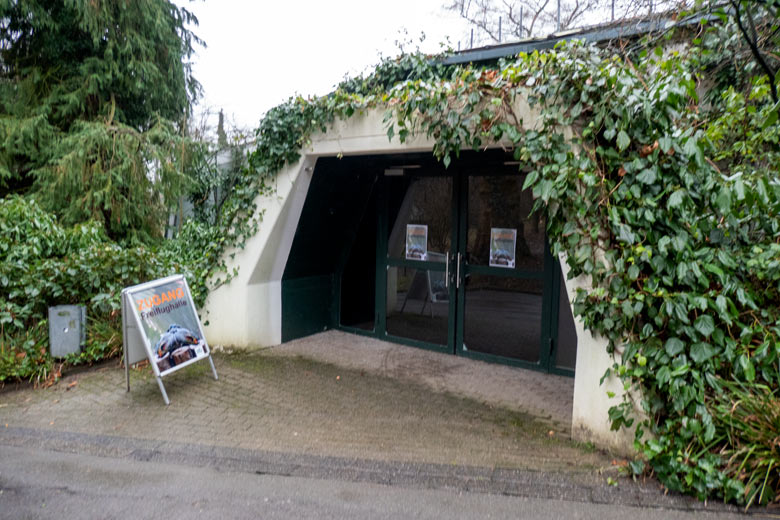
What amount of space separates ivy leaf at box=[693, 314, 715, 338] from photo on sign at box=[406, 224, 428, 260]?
11.9 feet

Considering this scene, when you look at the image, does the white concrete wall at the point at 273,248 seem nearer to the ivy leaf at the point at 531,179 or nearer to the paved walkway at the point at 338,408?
the paved walkway at the point at 338,408

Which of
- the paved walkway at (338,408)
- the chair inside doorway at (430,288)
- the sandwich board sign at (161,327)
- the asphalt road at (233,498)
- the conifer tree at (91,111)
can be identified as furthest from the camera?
the conifer tree at (91,111)

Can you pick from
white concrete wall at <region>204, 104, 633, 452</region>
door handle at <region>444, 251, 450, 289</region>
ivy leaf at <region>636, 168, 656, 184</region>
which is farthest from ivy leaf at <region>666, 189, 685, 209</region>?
door handle at <region>444, 251, 450, 289</region>

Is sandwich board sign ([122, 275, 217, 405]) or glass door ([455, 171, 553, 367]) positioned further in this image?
glass door ([455, 171, 553, 367])

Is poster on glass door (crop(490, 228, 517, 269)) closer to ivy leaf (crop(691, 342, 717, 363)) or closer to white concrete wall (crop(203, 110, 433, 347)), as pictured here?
white concrete wall (crop(203, 110, 433, 347))

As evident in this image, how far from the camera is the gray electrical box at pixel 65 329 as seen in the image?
5898 millimetres

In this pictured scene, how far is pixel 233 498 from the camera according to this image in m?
3.40

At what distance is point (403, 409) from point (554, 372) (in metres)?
1.82

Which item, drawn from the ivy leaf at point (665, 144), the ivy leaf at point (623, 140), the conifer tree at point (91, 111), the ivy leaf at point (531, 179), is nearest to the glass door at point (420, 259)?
the ivy leaf at point (531, 179)

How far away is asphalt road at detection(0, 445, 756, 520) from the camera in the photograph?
320 cm

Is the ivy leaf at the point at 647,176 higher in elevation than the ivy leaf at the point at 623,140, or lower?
lower

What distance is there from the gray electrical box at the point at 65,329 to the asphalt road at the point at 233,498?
7.38ft

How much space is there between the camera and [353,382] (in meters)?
5.65

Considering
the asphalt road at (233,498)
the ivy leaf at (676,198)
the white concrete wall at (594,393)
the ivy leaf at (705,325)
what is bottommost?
the asphalt road at (233,498)
